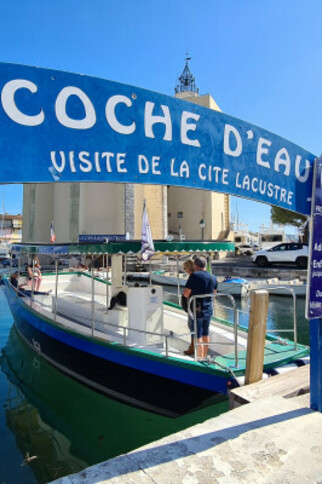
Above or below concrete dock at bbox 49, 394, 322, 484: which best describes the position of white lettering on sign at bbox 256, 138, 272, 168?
above

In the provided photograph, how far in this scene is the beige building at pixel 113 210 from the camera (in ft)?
108

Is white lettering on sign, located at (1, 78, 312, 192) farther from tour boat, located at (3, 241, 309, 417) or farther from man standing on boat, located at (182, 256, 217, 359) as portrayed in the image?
tour boat, located at (3, 241, 309, 417)

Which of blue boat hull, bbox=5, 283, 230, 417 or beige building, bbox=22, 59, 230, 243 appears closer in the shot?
blue boat hull, bbox=5, 283, 230, 417

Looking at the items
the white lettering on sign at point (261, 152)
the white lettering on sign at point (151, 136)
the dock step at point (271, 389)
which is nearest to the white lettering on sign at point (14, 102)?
the white lettering on sign at point (151, 136)

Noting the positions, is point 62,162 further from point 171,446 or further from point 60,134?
point 171,446

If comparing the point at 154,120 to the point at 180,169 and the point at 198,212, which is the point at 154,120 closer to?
the point at 180,169

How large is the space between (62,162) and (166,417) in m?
4.34

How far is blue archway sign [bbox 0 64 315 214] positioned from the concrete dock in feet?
6.85

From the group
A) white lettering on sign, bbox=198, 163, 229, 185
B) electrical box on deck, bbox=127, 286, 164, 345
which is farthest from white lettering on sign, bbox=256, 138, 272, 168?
electrical box on deck, bbox=127, 286, 164, 345

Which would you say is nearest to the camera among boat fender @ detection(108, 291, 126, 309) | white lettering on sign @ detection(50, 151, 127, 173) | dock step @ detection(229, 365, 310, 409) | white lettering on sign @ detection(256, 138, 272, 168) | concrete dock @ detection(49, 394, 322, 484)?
concrete dock @ detection(49, 394, 322, 484)

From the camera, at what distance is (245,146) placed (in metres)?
3.57

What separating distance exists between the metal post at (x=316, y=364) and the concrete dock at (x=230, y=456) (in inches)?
6.8

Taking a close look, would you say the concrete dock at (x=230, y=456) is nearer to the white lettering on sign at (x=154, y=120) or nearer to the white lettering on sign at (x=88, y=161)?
the white lettering on sign at (x=88, y=161)

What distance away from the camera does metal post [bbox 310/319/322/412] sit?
10.8 feet
